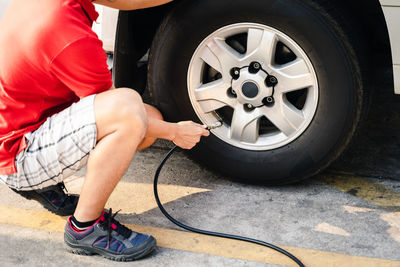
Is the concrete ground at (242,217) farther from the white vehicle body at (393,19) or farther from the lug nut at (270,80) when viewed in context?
the white vehicle body at (393,19)

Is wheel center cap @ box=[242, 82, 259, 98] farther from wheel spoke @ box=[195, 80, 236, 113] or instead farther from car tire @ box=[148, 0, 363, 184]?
car tire @ box=[148, 0, 363, 184]

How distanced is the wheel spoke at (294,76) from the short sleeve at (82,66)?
814mm

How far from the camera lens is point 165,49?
2.59 meters

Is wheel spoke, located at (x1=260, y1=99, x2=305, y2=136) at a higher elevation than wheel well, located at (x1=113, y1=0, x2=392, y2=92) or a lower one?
lower

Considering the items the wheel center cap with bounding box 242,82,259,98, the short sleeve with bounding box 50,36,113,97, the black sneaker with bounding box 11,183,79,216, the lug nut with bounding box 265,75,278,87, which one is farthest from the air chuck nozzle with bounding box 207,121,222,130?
the black sneaker with bounding box 11,183,79,216

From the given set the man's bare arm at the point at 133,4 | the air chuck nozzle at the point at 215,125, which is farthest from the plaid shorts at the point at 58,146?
the air chuck nozzle at the point at 215,125

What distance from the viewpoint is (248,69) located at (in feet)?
8.21

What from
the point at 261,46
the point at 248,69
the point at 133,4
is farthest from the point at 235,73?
the point at 133,4

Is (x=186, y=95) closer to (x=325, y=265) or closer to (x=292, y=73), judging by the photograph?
(x=292, y=73)

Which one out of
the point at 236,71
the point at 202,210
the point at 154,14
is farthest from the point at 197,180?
the point at 154,14

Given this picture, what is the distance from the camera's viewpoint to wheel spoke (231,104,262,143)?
2.58m

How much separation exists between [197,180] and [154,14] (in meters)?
0.87

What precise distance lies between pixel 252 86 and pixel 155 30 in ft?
1.94

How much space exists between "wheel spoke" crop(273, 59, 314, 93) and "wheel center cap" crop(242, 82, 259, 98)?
11 cm
